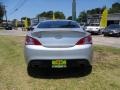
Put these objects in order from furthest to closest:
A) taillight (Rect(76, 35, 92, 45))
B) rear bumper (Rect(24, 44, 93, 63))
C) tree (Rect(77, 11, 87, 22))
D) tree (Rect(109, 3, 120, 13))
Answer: tree (Rect(109, 3, 120, 13)), tree (Rect(77, 11, 87, 22)), taillight (Rect(76, 35, 92, 45)), rear bumper (Rect(24, 44, 93, 63))

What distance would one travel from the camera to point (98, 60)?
10.5m

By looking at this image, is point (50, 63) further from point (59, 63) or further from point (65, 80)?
point (65, 80)

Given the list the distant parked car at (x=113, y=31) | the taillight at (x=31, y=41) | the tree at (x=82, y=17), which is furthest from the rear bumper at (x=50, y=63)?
the tree at (x=82, y=17)

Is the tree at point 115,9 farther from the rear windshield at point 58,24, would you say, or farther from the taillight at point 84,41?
the taillight at point 84,41

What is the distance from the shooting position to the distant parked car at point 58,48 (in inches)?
309

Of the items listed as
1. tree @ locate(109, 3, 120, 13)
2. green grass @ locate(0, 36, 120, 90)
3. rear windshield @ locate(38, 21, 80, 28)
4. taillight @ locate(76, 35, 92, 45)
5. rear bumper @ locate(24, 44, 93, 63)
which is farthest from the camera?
tree @ locate(109, 3, 120, 13)

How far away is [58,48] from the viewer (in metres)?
7.90

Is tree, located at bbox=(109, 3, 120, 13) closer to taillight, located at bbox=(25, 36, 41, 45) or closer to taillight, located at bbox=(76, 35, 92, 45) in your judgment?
taillight, located at bbox=(76, 35, 92, 45)

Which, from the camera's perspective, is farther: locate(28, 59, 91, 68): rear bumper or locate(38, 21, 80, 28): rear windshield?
locate(38, 21, 80, 28): rear windshield

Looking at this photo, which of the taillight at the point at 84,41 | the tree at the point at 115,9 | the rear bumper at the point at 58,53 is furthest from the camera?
the tree at the point at 115,9

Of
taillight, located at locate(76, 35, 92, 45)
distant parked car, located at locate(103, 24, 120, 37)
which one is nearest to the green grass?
taillight, located at locate(76, 35, 92, 45)

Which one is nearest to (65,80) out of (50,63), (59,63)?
(59,63)

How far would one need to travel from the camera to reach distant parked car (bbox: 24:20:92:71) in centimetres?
785

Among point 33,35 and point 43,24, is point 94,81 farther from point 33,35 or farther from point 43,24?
point 43,24
